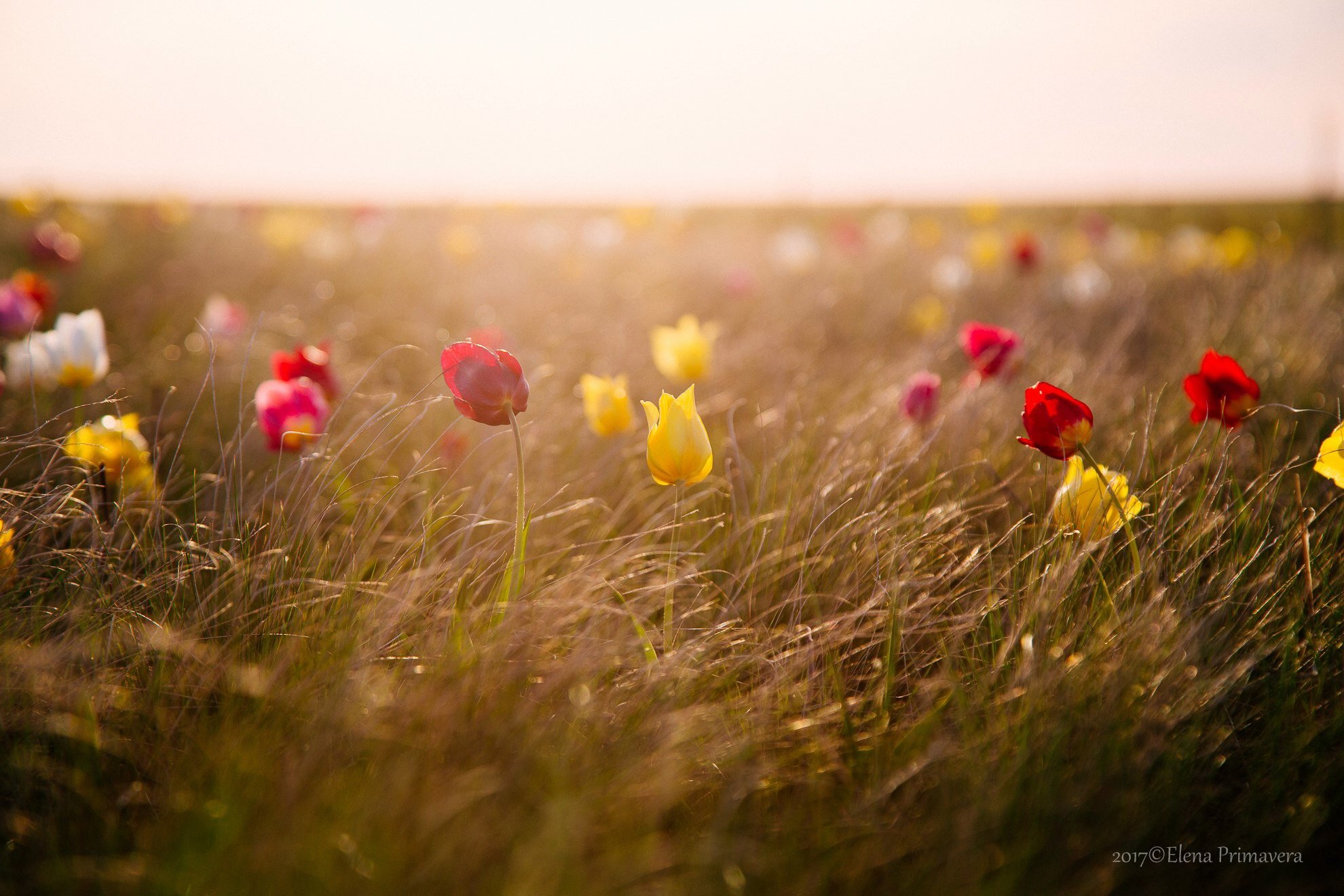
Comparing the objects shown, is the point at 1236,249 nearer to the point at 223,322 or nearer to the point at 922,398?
the point at 922,398

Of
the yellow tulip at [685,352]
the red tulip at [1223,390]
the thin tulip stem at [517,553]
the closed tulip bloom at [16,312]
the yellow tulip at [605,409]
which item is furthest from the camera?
the closed tulip bloom at [16,312]

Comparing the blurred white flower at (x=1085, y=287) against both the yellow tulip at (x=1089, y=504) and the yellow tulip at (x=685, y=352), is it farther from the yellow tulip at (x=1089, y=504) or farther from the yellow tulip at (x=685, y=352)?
the yellow tulip at (x=1089, y=504)

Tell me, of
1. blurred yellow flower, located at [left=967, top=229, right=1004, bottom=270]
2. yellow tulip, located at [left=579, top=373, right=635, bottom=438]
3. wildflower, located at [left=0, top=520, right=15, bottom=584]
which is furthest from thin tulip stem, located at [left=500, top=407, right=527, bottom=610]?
blurred yellow flower, located at [left=967, top=229, right=1004, bottom=270]

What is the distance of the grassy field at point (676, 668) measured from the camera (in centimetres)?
97

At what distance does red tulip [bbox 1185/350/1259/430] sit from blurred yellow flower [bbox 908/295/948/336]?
2.06m

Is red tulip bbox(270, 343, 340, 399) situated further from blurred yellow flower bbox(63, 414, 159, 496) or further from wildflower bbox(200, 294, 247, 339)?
wildflower bbox(200, 294, 247, 339)

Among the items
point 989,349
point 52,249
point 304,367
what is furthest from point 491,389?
point 52,249

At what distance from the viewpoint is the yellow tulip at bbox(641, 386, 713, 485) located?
1333 millimetres

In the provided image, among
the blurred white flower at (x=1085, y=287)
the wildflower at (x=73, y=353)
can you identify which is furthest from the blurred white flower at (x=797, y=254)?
the wildflower at (x=73, y=353)

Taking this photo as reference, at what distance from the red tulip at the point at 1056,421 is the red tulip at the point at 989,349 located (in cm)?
50

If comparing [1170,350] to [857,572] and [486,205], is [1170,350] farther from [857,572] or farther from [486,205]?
[486,205]

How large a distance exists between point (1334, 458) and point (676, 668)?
125 cm

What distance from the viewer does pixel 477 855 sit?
3.05 feet

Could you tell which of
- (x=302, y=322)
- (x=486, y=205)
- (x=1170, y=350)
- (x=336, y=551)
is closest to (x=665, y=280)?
(x=302, y=322)
